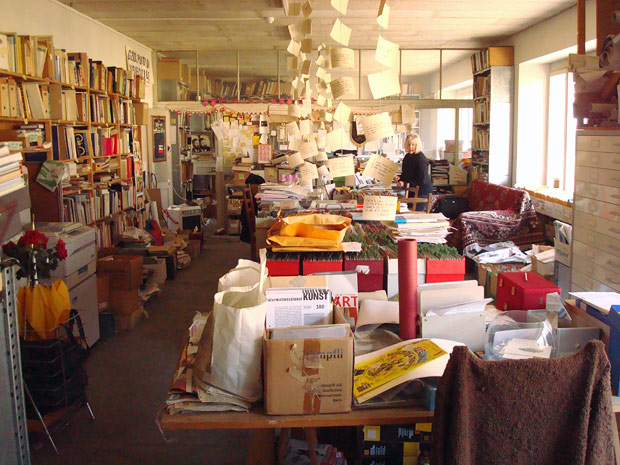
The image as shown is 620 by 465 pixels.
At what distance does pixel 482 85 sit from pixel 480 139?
2.64 ft

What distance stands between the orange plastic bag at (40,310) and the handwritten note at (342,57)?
6.87 feet

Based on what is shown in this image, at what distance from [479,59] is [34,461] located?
8.02m

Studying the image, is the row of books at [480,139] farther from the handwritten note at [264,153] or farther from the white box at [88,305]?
the white box at [88,305]

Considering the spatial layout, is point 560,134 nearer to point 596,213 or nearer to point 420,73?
point 420,73

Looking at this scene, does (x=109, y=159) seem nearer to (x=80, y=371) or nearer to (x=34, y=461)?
(x=80, y=371)

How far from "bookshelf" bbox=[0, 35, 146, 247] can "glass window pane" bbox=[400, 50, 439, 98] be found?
4399 millimetres

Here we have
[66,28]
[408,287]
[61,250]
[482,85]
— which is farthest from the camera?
[482,85]

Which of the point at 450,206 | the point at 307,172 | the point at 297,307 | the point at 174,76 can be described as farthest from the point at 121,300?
the point at 174,76

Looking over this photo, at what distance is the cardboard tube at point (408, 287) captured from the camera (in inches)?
77.0

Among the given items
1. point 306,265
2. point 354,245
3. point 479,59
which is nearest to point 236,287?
point 306,265

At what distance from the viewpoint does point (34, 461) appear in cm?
295

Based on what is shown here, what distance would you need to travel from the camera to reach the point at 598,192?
12.6 ft

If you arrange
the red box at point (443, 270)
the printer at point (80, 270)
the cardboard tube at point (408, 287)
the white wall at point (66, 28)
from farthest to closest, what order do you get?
1. the white wall at point (66, 28)
2. the printer at point (80, 270)
3. the red box at point (443, 270)
4. the cardboard tube at point (408, 287)

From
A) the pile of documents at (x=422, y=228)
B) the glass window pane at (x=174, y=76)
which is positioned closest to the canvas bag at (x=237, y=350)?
the pile of documents at (x=422, y=228)
